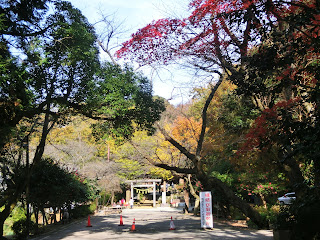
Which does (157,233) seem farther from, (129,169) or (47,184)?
(129,169)

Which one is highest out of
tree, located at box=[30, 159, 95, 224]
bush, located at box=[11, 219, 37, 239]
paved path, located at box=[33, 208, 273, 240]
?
tree, located at box=[30, 159, 95, 224]

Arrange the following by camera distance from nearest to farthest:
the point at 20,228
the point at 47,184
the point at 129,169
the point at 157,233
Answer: the point at 20,228, the point at 157,233, the point at 47,184, the point at 129,169

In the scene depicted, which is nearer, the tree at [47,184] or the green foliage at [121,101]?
the green foliage at [121,101]

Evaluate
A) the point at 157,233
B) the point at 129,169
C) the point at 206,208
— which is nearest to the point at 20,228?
the point at 157,233

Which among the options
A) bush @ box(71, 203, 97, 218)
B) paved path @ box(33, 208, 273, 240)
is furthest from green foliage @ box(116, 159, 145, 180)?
paved path @ box(33, 208, 273, 240)

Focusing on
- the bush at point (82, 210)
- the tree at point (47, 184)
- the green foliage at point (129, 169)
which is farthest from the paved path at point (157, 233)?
the green foliage at point (129, 169)

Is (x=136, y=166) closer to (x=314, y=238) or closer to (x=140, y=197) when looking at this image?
(x=140, y=197)

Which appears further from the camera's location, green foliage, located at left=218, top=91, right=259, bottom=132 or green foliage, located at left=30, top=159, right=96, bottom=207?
green foliage, located at left=218, top=91, right=259, bottom=132

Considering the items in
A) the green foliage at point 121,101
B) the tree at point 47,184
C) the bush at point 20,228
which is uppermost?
the green foliage at point 121,101

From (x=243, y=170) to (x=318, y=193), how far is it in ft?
46.7

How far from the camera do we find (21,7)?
9.48 metres

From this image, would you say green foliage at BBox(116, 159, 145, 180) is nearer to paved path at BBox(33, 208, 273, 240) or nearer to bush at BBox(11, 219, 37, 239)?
paved path at BBox(33, 208, 273, 240)

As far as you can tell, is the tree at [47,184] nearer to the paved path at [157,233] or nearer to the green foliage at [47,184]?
the green foliage at [47,184]

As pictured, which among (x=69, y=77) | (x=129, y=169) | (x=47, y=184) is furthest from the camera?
(x=129, y=169)
